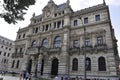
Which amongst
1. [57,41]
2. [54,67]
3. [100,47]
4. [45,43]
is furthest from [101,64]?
[45,43]

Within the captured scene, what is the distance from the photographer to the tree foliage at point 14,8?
13476 mm

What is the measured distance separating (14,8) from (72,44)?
1830cm

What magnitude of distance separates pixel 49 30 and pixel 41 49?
691cm

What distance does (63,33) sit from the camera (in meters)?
31.2

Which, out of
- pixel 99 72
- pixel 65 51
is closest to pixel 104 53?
pixel 99 72

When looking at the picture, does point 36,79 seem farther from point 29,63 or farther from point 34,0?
point 34,0

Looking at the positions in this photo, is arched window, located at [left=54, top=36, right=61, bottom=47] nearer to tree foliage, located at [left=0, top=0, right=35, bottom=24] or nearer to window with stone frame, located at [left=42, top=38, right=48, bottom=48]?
window with stone frame, located at [left=42, top=38, right=48, bottom=48]

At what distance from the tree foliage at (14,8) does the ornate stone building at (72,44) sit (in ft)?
35.3

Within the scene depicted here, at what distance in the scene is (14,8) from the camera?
45.4 feet

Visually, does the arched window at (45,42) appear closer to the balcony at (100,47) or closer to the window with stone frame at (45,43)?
the window with stone frame at (45,43)

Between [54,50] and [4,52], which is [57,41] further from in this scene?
[4,52]

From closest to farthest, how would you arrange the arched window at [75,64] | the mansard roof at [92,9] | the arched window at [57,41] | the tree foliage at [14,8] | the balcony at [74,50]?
the tree foliage at [14,8], the arched window at [75,64], the balcony at [74,50], the mansard roof at [92,9], the arched window at [57,41]

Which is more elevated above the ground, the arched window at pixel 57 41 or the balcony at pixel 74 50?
the arched window at pixel 57 41

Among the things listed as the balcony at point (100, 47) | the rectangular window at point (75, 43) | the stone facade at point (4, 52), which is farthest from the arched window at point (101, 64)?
the stone facade at point (4, 52)
